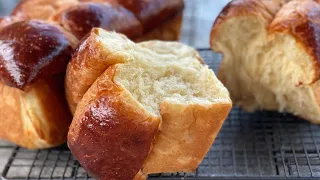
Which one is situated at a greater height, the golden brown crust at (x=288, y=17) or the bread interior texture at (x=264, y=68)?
the golden brown crust at (x=288, y=17)

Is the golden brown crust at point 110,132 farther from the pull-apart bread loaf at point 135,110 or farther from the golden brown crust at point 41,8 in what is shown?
the golden brown crust at point 41,8

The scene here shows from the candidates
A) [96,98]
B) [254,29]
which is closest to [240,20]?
[254,29]

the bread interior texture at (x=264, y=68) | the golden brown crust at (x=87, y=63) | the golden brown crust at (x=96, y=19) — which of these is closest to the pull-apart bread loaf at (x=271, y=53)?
the bread interior texture at (x=264, y=68)

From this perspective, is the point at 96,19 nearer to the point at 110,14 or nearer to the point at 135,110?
the point at 110,14

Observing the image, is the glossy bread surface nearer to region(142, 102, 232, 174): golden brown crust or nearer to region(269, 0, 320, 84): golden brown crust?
region(142, 102, 232, 174): golden brown crust

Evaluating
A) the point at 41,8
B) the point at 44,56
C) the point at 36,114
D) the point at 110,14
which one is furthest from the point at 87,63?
the point at 41,8

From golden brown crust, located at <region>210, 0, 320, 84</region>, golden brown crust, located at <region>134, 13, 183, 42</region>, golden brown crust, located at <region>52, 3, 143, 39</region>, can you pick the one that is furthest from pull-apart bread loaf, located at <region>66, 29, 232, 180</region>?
golden brown crust, located at <region>134, 13, 183, 42</region>
